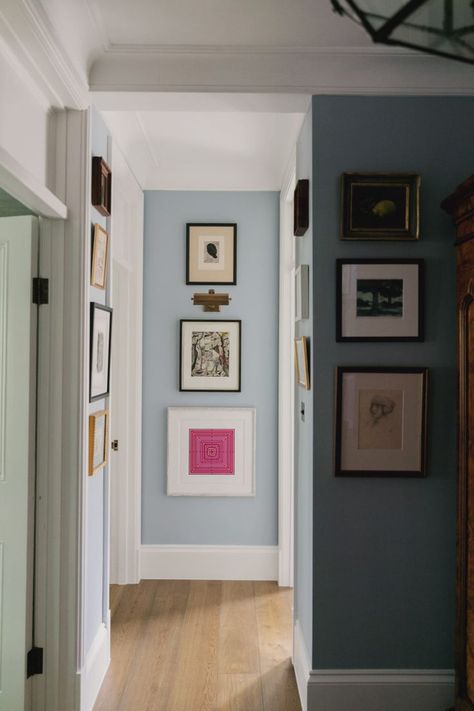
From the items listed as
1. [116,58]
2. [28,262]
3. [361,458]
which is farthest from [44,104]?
[361,458]

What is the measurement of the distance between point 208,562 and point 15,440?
7.01ft

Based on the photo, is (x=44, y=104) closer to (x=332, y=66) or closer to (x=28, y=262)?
(x=28, y=262)

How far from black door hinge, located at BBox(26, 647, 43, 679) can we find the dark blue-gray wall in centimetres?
106

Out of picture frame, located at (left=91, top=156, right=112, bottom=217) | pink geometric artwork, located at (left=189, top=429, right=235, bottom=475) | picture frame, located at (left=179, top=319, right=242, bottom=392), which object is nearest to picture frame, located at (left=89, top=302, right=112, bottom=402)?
picture frame, located at (left=91, top=156, right=112, bottom=217)

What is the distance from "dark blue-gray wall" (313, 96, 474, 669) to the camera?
230 centimetres

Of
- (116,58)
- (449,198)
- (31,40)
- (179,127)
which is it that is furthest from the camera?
(179,127)

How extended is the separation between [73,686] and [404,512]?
1.45m

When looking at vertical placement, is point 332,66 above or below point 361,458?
above

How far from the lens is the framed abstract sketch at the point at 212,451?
154 inches

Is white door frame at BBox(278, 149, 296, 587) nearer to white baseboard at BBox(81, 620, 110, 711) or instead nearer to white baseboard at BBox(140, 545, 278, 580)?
white baseboard at BBox(140, 545, 278, 580)

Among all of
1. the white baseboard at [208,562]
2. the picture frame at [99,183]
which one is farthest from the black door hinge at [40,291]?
the white baseboard at [208,562]

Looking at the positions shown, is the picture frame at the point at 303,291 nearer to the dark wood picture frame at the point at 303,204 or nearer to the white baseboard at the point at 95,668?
the dark wood picture frame at the point at 303,204

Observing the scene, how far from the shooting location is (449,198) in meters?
2.16

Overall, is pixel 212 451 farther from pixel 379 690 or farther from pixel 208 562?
pixel 379 690
